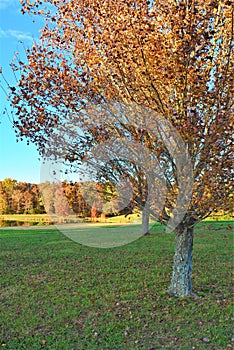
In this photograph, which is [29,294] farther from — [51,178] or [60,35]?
[60,35]

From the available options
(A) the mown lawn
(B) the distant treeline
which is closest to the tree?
(B) the distant treeline

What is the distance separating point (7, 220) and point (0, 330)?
29.8 m

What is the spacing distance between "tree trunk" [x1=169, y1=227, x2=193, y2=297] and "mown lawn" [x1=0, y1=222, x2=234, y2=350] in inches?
8.8

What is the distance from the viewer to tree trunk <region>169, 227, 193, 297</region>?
237 inches

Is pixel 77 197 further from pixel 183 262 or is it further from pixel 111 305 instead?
pixel 183 262

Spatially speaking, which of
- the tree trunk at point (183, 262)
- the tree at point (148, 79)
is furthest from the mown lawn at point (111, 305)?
the tree at point (148, 79)

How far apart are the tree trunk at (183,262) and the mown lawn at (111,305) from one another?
22 centimetres

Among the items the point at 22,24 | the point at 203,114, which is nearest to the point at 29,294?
the point at 203,114

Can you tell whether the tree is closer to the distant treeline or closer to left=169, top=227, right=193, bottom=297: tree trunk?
left=169, top=227, right=193, bottom=297: tree trunk

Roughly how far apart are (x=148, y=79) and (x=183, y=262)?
326 centimetres

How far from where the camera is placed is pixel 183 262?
603 cm

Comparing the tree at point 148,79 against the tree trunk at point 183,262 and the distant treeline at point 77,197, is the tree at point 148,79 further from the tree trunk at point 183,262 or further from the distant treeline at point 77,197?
the distant treeline at point 77,197

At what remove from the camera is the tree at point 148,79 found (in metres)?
4.64

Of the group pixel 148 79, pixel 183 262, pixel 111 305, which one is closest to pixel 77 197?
pixel 111 305
